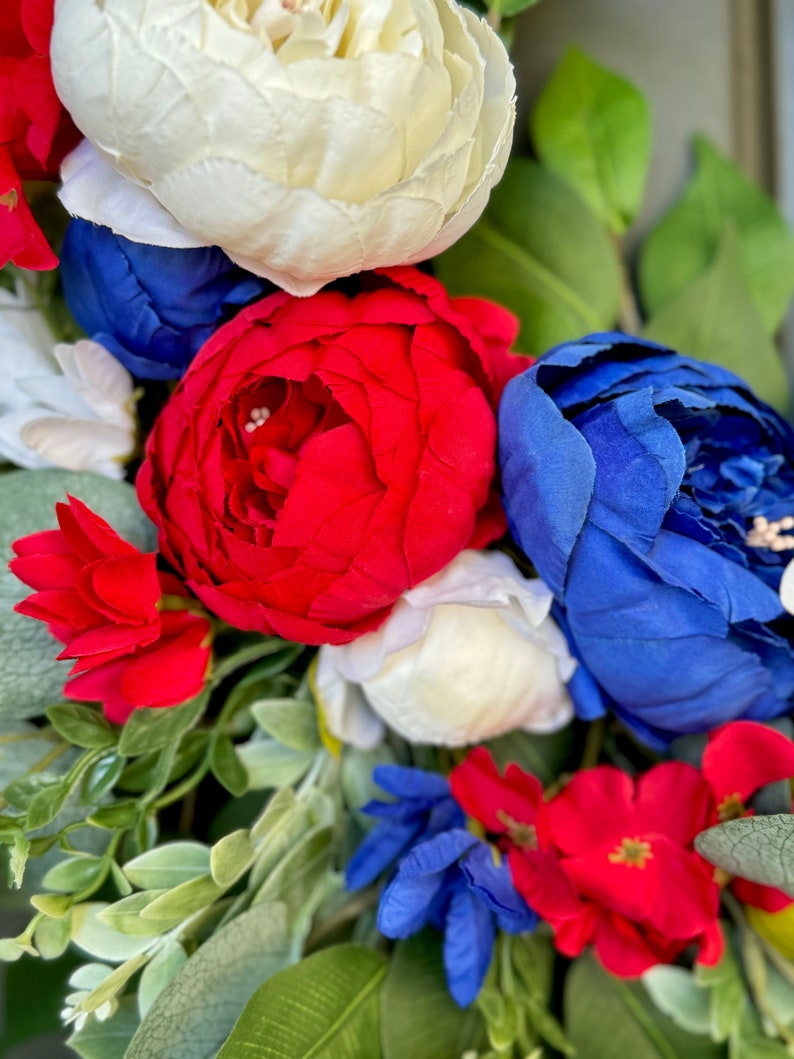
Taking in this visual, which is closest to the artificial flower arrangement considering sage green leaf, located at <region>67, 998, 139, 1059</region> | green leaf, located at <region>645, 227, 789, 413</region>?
sage green leaf, located at <region>67, 998, 139, 1059</region>

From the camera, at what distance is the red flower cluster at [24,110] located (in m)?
0.31

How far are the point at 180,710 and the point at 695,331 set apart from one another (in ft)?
1.04

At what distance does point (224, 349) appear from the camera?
1.08 ft

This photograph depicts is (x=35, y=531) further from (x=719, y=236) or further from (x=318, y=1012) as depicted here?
(x=719, y=236)

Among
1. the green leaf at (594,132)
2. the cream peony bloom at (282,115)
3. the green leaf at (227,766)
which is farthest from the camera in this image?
the green leaf at (594,132)

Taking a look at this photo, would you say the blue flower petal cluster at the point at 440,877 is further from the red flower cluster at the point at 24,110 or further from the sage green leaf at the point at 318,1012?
the red flower cluster at the point at 24,110

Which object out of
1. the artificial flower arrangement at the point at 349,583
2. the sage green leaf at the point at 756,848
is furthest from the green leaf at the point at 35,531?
the sage green leaf at the point at 756,848

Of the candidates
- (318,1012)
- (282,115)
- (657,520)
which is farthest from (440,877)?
(282,115)

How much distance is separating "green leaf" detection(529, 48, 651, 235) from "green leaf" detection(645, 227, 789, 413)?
0.06 m

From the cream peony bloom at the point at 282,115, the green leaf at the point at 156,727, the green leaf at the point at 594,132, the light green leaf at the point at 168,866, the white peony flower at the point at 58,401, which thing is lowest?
the light green leaf at the point at 168,866

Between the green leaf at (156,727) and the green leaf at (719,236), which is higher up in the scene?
the green leaf at (719,236)

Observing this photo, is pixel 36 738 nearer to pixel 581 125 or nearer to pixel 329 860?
pixel 329 860

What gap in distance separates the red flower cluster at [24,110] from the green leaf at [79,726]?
16cm

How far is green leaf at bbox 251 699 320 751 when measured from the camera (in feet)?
1.29
